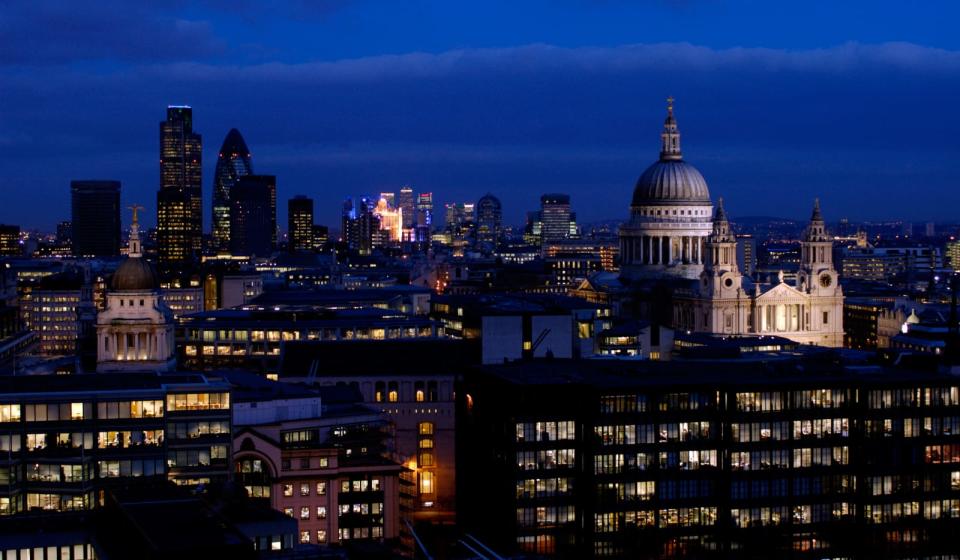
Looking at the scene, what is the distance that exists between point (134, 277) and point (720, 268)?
7700 centimetres

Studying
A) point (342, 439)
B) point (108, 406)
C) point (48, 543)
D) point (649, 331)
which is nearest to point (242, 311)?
point (649, 331)

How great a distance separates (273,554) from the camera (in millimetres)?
66875

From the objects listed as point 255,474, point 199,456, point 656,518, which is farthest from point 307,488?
point 656,518

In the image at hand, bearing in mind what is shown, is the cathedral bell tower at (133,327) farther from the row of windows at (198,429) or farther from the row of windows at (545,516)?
the row of windows at (545,516)

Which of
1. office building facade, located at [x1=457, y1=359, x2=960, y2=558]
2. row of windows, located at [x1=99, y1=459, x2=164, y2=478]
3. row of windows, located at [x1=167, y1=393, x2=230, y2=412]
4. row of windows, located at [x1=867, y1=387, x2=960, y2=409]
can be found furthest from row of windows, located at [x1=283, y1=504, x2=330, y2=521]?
row of windows, located at [x1=867, y1=387, x2=960, y2=409]

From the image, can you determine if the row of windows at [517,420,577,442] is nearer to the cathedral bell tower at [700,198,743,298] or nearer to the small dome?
the small dome

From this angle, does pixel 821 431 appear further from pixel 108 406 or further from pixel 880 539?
pixel 108 406

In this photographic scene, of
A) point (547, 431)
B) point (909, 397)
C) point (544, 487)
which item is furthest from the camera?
point (909, 397)

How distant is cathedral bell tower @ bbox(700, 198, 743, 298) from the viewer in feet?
623

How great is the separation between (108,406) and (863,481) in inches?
1719

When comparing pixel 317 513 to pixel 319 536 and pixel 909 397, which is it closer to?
pixel 319 536

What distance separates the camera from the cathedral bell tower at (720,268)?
7480 inches

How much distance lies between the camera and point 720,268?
7549 inches

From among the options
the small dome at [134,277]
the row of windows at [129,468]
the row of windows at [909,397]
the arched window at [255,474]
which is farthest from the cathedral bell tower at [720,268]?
the row of windows at [129,468]
